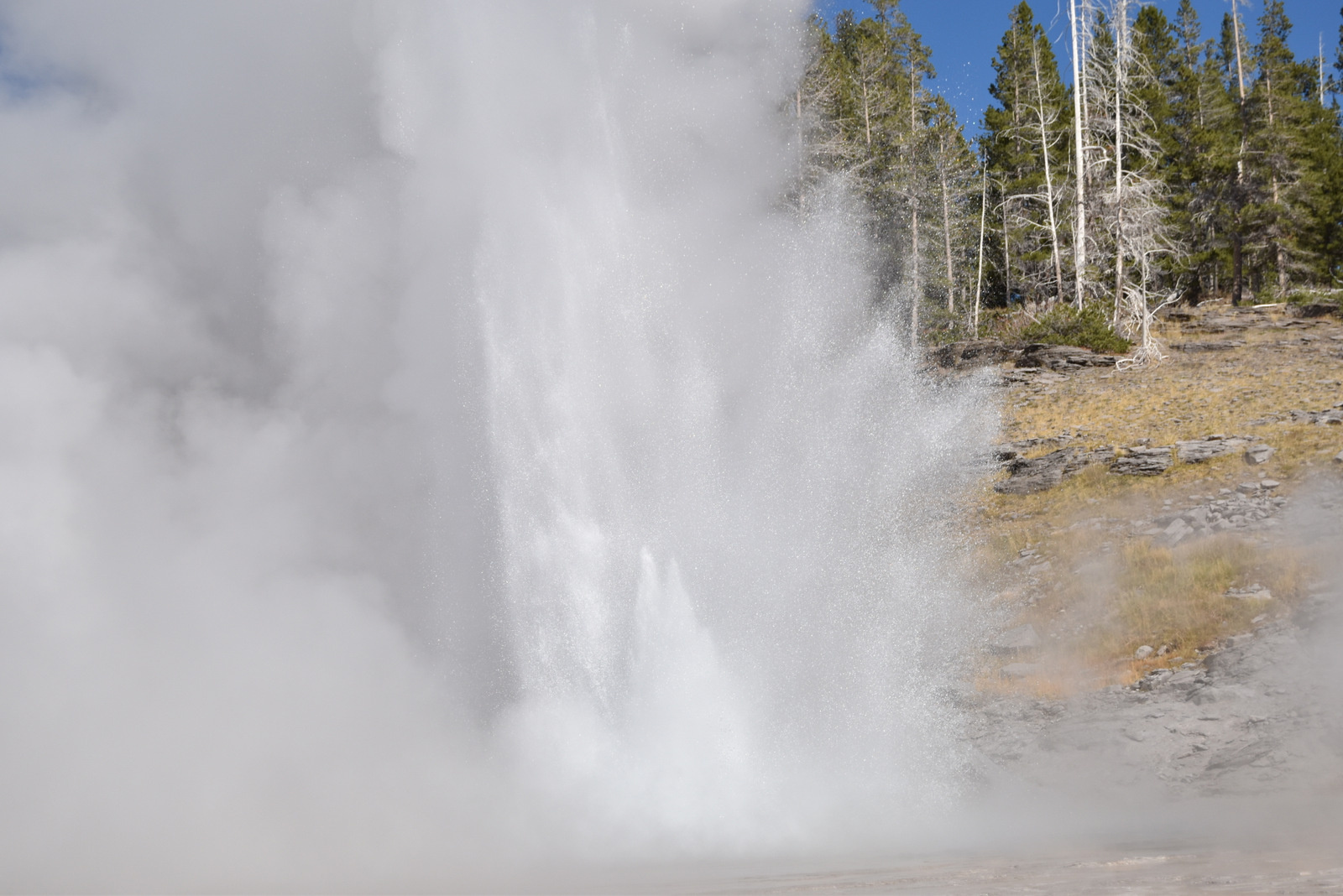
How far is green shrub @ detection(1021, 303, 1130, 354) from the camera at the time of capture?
27438 mm

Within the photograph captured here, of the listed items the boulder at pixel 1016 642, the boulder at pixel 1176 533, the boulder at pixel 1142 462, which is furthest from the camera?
the boulder at pixel 1142 462

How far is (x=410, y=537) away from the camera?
25.6ft

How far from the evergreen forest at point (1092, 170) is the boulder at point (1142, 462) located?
8833 millimetres

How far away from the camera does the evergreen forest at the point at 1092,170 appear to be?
3006cm

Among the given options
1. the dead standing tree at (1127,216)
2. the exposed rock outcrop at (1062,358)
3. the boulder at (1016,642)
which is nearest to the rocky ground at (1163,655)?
the boulder at (1016,642)

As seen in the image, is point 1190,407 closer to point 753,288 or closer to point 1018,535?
point 1018,535

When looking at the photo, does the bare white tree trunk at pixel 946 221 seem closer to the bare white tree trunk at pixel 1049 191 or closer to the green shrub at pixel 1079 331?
the bare white tree trunk at pixel 1049 191

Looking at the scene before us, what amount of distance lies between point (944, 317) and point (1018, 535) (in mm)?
16697

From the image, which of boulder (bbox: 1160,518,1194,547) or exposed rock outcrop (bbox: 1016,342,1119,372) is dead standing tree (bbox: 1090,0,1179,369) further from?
boulder (bbox: 1160,518,1194,547)

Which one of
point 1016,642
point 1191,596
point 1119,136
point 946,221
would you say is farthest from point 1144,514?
point 946,221

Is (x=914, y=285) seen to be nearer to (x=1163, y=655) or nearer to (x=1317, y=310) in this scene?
(x=1317, y=310)

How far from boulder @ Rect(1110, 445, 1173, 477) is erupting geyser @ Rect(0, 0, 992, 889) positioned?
28.6 feet

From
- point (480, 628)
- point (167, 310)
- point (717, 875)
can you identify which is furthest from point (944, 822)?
point (167, 310)

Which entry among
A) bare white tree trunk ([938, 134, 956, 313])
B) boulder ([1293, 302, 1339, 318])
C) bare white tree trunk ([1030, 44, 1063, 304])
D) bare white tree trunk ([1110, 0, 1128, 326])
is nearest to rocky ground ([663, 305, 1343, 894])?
bare white tree trunk ([1110, 0, 1128, 326])
